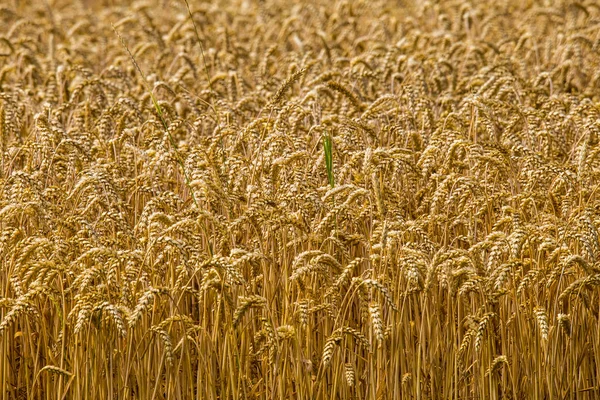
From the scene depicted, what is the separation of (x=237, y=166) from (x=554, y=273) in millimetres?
1036

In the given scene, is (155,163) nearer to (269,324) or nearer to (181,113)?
(269,324)

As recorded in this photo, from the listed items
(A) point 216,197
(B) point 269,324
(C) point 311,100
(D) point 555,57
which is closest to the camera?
(B) point 269,324

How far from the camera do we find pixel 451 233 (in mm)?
3088

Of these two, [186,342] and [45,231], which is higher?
[45,231]

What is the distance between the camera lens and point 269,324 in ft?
8.02

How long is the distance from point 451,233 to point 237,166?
0.75 meters

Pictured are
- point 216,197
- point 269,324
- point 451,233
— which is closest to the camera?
point 269,324

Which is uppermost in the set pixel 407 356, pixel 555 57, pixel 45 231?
pixel 555 57

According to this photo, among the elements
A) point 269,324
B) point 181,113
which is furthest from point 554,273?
point 181,113

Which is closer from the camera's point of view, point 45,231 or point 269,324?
point 269,324

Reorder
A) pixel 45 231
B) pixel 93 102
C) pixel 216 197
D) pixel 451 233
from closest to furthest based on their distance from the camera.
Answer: pixel 216 197 → pixel 45 231 → pixel 451 233 → pixel 93 102

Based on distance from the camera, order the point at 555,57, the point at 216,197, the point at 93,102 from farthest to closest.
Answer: the point at 555,57
the point at 93,102
the point at 216,197

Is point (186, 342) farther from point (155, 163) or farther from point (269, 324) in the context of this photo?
point (155, 163)

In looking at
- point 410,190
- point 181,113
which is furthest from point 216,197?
point 181,113
